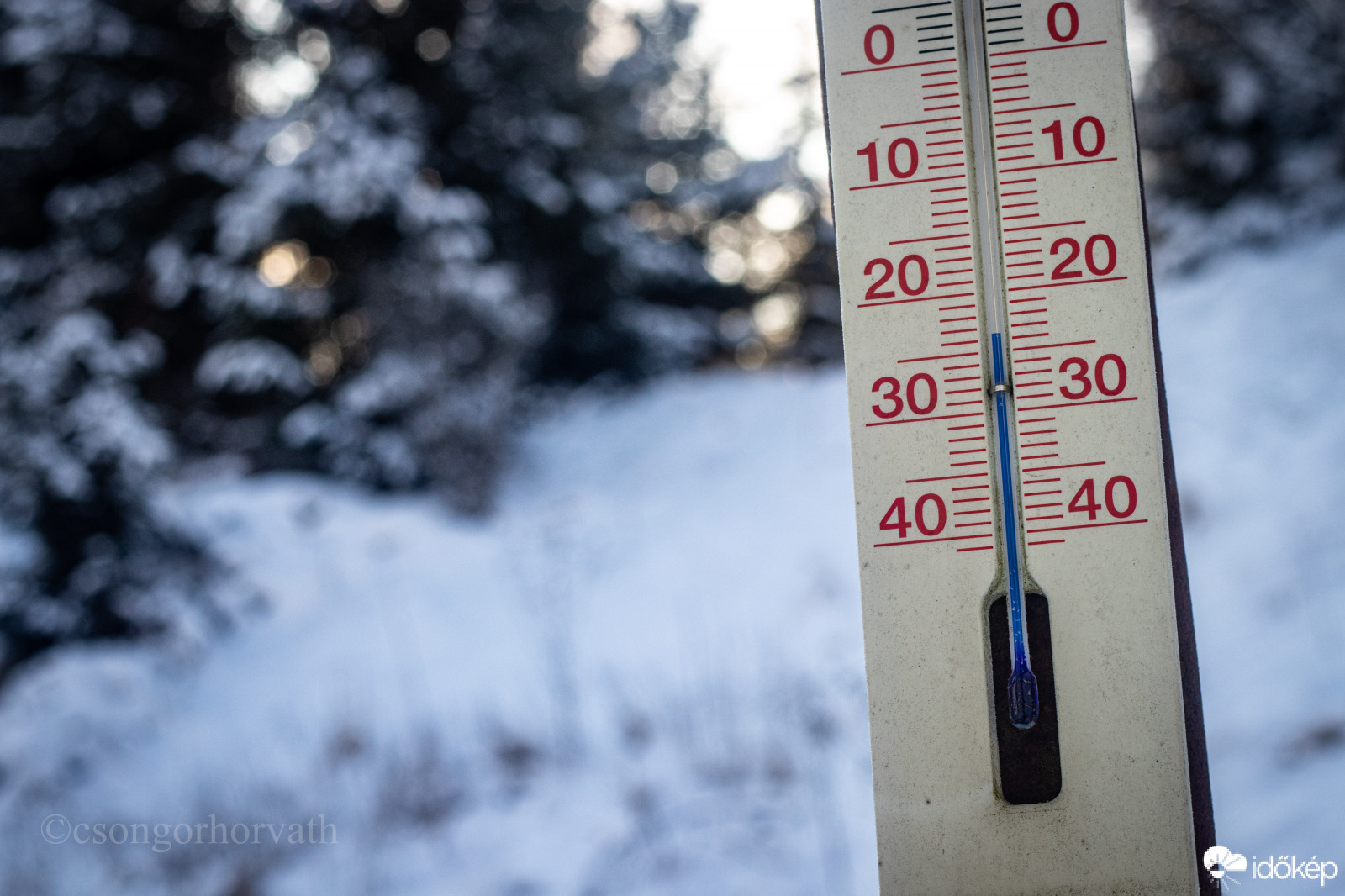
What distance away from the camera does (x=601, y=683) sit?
13.9 ft

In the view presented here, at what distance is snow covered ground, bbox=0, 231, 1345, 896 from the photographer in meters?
3.10

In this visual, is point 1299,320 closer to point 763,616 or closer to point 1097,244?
point 763,616

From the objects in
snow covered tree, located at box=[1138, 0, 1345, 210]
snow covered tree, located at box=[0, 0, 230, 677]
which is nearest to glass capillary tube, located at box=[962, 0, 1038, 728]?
snow covered tree, located at box=[0, 0, 230, 677]

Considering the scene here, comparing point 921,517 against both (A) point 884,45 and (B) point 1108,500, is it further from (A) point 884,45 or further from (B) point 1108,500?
(A) point 884,45

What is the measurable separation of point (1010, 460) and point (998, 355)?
6.0 inches

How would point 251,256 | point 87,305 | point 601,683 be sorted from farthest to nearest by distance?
point 251,256 < point 87,305 < point 601,683

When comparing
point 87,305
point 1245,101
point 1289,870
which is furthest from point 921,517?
point 1245,101

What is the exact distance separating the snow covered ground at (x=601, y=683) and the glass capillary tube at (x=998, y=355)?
1747 millimetres

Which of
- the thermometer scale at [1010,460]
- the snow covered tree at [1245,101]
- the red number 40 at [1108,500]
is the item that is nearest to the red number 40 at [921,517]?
the thermometer scale at [1010,460]

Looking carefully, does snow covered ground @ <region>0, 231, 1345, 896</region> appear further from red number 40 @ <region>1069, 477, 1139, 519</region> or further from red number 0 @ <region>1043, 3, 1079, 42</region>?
red number 0 @ <region>1043, 3, 1079, 42</region>

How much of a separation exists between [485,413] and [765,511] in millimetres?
2197

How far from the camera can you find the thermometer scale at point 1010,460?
4.17 ft

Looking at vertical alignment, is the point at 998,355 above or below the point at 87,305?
below

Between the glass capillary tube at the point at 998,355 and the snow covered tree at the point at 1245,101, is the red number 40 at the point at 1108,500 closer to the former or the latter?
the glass capillary tube at the point at 998,355
